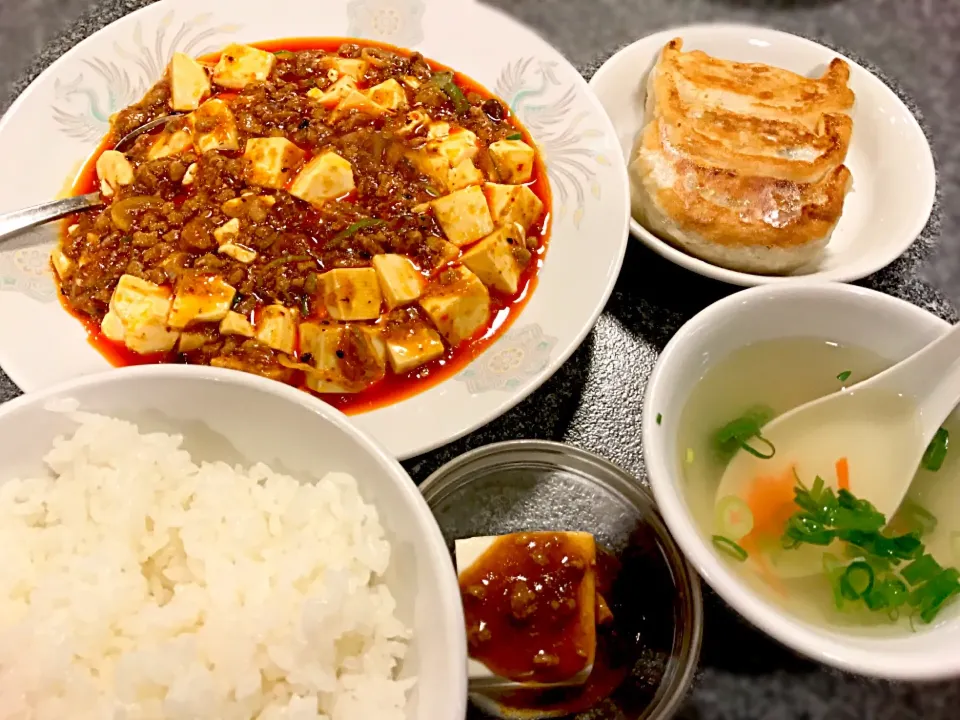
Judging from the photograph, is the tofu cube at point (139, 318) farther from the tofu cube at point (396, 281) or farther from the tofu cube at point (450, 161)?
the tofu cube at point (450, 161)

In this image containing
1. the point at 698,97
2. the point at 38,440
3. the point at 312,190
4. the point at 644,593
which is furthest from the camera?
the point at 698,97

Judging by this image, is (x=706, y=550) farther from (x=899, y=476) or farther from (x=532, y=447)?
(x=532, y=447)

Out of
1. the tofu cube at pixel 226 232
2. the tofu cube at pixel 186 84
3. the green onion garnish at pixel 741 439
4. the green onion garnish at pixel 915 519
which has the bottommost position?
the green onion garnish at pixel 915 519

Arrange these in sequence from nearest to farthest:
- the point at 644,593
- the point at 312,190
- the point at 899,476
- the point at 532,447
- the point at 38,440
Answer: the point at 38,440, the point at 899,476, the point at 644,593, the point at 532,447, the point at 312,190

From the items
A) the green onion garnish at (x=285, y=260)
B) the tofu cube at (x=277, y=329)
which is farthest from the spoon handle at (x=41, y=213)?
the tofu cube at (x=277, y=329)

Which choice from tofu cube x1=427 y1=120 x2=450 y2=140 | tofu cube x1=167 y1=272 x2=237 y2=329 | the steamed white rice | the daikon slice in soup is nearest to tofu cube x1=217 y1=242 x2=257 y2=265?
tofu cube x1=167 y1=272 x2=237 y2=329

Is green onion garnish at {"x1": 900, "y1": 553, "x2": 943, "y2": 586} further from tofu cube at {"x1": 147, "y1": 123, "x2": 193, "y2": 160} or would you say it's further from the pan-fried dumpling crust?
tofu cube at {"x1": 147, "y1": 123, "x2": 193, "y2": 160}

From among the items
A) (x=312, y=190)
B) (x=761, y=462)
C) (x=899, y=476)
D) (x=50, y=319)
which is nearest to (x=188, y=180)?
(x=312, y=190)
